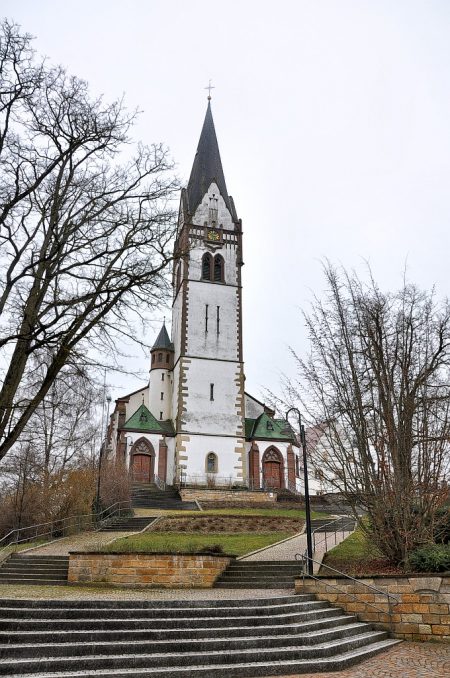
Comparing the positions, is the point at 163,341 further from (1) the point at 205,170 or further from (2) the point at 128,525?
(2) the point at 128,525

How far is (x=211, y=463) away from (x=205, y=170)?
2509cm

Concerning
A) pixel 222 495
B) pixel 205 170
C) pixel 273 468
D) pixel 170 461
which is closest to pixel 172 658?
pixel 222 495

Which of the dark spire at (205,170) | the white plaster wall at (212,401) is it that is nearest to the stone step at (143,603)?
the white plaster wall at (212,401)

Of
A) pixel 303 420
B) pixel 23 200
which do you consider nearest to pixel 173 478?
pixel 303 420

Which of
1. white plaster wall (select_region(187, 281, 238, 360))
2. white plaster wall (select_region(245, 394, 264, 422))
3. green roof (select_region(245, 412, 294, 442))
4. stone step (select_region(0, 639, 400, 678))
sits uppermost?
white plaster wall (select_region(187, 281, 238, 360))

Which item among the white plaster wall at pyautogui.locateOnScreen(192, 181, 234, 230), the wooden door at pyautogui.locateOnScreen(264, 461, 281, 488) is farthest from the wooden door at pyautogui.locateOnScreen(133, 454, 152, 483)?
the white plaster wall at pyautogui.locateOnScreen(192, 181, 234, 230)

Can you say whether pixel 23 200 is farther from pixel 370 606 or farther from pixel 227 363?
pixel 227 363

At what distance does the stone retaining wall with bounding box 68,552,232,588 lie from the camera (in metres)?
14.4

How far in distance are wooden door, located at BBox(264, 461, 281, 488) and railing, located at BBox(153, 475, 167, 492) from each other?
7789mm

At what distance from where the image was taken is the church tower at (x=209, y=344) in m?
39.4

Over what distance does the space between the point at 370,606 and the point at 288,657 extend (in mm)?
3483

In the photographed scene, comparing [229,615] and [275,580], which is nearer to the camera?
[229,615]

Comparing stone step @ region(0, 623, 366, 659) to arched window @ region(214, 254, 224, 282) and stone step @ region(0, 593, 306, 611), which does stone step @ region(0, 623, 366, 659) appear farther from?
arched window @ region(214, 254, 224, 282)

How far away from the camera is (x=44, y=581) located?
1527cm
